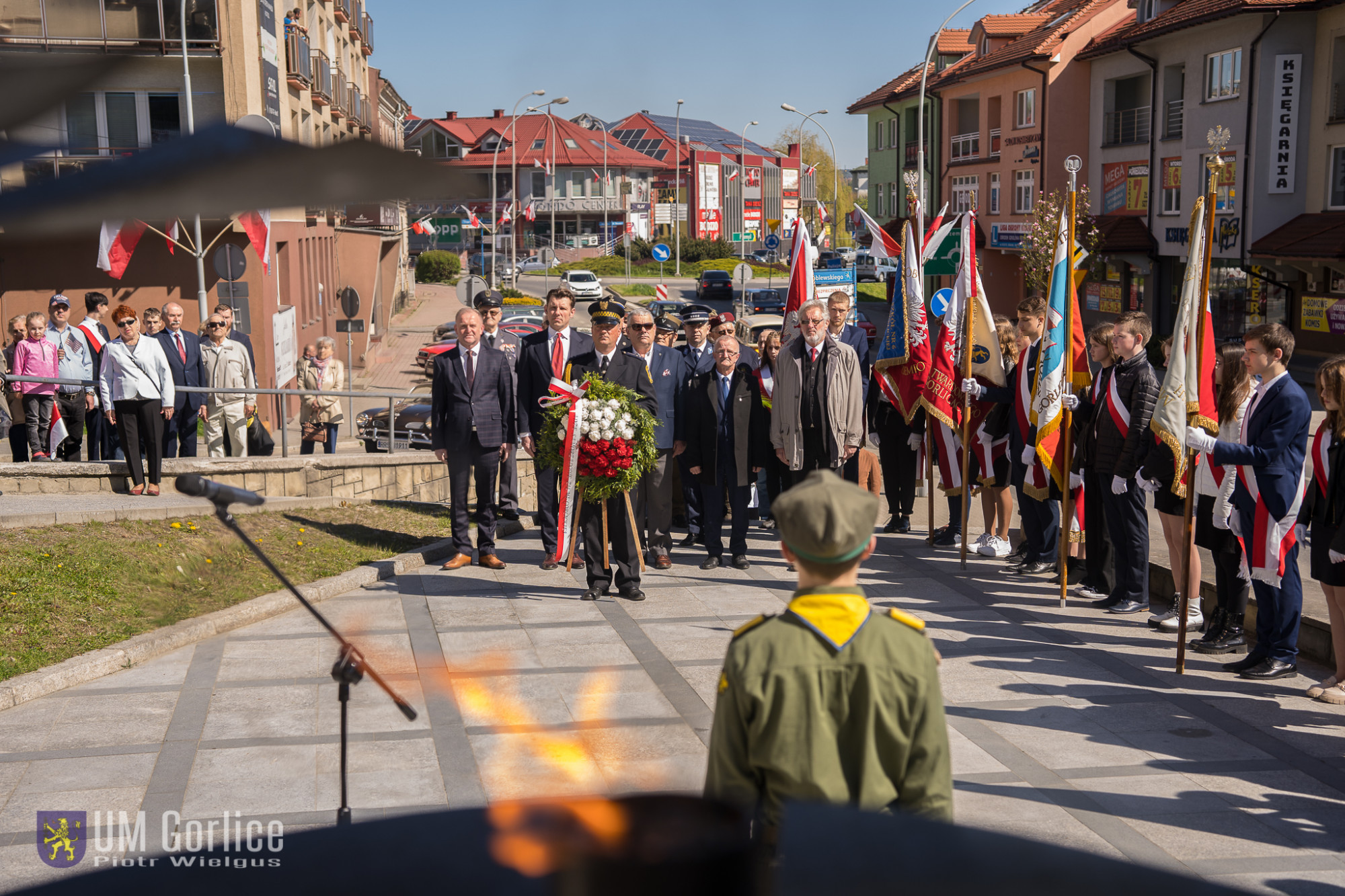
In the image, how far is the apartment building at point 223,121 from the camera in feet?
3.41

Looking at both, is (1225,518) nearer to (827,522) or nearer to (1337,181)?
(827,522)

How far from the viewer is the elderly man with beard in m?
10.0

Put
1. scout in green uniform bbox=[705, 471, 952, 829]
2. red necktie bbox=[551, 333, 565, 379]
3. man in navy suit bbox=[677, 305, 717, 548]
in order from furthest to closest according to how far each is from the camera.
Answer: man in navy suit bbox=[677, 305, 717, 548], red necktie bbox=[551, 333, 565, 379], scout in green uniform bbox=[705, 471, 952, 829]

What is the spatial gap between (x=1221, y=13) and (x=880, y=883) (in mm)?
34971

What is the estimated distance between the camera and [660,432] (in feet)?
34.0

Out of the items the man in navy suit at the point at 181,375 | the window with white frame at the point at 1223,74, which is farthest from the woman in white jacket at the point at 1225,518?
the window with white frame at the point at 1223,74

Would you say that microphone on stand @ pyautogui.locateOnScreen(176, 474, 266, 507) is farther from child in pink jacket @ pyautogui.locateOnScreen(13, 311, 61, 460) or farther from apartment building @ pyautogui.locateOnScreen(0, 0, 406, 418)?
child in pink jacket @ pyautogui.locateOnScreen(13, 311, 61, 460)

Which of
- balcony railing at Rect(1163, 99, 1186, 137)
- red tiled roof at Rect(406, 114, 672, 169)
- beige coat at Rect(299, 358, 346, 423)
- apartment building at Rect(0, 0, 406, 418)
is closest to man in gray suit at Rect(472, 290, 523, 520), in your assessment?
apartment building at Rect(0, 0, 406, 418)

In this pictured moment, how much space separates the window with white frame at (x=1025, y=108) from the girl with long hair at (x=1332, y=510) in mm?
37787

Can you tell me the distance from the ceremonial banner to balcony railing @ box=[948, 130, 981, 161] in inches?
1652

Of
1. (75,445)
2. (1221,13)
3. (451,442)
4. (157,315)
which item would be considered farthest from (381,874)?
(1221,13)

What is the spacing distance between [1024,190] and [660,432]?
1453 inches

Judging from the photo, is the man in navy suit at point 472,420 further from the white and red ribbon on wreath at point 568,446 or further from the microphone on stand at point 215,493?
the microphone on stand at point 215,493

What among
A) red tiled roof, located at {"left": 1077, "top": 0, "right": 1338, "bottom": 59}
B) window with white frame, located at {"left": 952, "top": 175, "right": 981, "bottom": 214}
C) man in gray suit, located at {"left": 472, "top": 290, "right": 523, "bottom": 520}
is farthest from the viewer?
window with white frame, located at {"left": 952, "top": 175, "right": 981, "bottom": 214}
